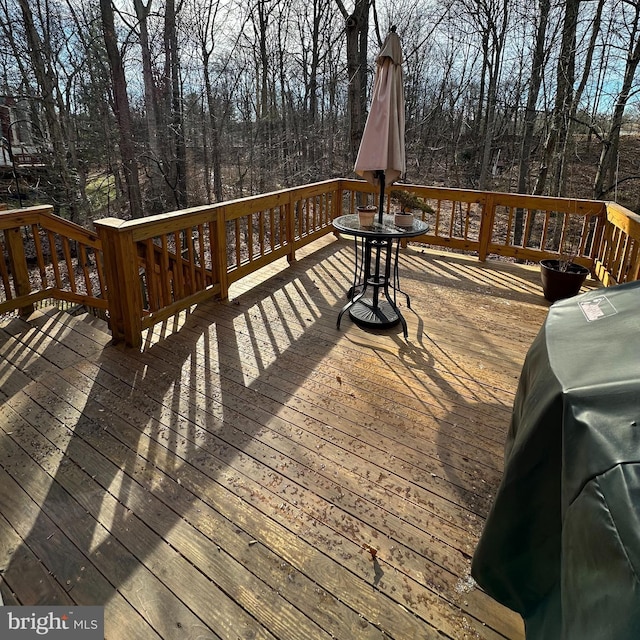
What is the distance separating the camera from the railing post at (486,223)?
15.8 ft

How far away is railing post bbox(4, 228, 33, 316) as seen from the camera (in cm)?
328

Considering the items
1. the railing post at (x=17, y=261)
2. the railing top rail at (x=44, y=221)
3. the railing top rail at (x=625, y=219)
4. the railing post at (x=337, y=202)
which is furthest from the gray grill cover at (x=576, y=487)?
the railing post at (x=337, y=202)

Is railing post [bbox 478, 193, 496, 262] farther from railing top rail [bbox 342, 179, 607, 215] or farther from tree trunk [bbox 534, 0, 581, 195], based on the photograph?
→ tree trunk [bbox 534, 0, 581, 195]

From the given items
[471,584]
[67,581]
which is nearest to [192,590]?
[67,581]

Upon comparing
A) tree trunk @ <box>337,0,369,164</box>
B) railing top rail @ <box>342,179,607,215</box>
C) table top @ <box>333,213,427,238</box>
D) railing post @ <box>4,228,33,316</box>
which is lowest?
railing post @ <box>4,228,33,316</box>

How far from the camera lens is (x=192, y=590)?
149 centimetres

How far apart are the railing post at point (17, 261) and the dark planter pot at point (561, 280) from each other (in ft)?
14.6

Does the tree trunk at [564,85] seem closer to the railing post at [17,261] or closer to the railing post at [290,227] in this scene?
the railing post at [290,227]

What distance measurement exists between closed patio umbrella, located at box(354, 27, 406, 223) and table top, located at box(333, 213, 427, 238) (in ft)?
1.42

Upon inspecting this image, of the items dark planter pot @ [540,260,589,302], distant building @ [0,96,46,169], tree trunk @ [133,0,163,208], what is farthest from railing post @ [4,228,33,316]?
tree trunk @ [133,0,163,208]

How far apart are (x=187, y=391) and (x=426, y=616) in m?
1.76

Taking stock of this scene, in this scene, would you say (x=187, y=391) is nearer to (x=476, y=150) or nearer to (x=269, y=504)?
(x=269, y=504)

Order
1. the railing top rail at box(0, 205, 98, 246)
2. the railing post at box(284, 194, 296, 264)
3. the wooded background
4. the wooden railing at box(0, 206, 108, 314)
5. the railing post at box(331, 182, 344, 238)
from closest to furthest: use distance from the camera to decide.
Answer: the railing top rail at box(0, 205, 98, 246), the wooden railing at box(0, 206, 108, 314), the railing post at box(284, 194, 296, 264), the railing post at box(331, 182, 344, 238), the wooded background

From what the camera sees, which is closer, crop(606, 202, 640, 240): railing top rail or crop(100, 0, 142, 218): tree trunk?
crop(606, 202, 640, 240): railing top rail
